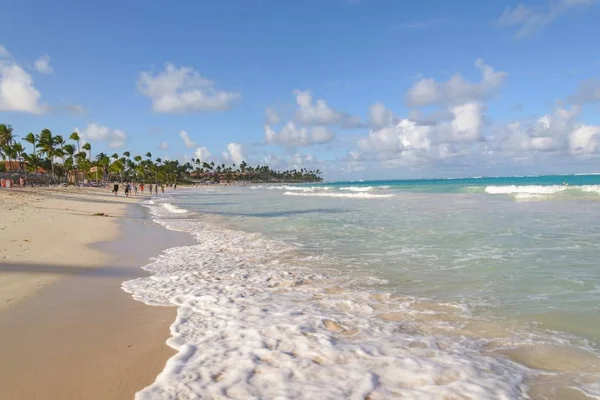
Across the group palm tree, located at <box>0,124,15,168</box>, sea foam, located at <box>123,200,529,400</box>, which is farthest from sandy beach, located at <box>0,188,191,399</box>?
palm tree, located at <box>0,124,15,168</box>

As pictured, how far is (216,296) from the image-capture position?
671 cm

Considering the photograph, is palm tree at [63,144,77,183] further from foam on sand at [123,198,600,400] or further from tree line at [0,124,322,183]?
foam on sand at [123,198,600,400]

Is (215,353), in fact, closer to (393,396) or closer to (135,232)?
(393,396)

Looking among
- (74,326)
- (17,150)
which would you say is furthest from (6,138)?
(74,326)

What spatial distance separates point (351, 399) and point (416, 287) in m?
4.20

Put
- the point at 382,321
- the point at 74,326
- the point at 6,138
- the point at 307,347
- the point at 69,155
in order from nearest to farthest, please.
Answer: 1. the point at 307,347
2. the point at 74,326
3. the point at 382,321
4. the point at 6,138
5. the point at 69,155

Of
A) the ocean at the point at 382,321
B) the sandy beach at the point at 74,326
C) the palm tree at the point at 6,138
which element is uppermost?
the palm tree at the point at 6,138

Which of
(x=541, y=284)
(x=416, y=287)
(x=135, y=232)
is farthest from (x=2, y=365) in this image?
(x=135, y=232)

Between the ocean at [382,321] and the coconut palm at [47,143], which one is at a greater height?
the coconut palm at [47,143]

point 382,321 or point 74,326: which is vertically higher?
point 74,326

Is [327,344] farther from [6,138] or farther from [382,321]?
[6,138]

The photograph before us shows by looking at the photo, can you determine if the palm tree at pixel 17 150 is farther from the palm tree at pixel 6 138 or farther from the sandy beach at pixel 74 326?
the sandy beach at pixel 74 326

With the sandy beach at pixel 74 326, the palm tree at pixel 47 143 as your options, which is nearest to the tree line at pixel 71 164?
the palm tree at pixel 47 143

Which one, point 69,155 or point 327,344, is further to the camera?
point 69,155
